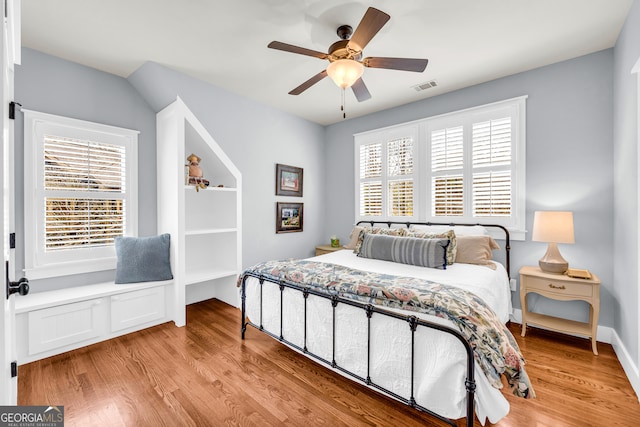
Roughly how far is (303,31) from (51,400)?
3.42 m

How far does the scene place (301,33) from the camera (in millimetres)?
2529

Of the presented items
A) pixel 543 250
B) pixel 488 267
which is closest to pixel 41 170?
pixel 488 267

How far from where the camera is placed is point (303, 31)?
8.19ft

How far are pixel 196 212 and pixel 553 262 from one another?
4220mm

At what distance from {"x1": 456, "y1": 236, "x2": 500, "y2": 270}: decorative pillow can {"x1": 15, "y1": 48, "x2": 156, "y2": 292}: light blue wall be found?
3.67 metres

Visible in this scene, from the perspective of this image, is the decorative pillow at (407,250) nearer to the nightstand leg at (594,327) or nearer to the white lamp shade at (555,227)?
the white lamp shade at (555,227)

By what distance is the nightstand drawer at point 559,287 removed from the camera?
8.59 feet

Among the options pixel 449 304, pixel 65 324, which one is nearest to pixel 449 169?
pixel 449 304

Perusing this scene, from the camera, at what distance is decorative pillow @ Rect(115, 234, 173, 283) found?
3123mm

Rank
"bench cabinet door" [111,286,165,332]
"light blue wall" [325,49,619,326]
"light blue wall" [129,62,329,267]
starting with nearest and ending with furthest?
"light blue wall" [325,49,619,326] < "bench cabinet door" [111,286,165,332] < "light blue wall" [129,62,329,267]

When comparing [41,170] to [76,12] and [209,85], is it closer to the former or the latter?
[76,12]

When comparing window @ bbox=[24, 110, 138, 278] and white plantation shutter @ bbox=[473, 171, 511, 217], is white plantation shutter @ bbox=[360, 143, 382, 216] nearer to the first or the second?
white plantation shutter @ bbox=[473, 171, 511, 217]

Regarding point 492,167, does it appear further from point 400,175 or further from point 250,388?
point 250,388

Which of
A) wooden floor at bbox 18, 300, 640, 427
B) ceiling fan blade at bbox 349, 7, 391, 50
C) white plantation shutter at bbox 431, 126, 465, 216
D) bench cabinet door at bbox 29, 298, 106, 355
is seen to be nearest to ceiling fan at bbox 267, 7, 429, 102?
ceiling fan blade at bbox 349, 7, 391, 50
